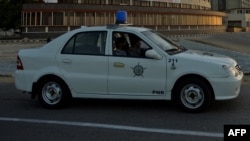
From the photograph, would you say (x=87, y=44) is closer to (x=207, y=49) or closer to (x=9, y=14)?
A: (x=207, y=49)

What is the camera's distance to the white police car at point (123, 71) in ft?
24.1

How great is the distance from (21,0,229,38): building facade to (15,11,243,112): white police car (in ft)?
156

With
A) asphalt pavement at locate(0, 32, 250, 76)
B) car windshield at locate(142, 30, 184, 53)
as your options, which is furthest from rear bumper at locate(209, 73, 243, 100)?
asphalt pavement at locate(0, 32, 250, 76)

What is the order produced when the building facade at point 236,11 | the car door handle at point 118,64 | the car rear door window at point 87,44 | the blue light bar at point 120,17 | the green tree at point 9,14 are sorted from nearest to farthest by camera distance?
the car door handle at point 118,64, the car rear door window at point 87,44, the blue light bar at point 120,17, the green tree at point 9,14, the building facade at point 236,11

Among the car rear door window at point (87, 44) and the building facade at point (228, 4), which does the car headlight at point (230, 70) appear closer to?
the car rear door window at point (87, 44)

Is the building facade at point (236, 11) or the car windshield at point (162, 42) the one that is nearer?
the car windshield at point (162, 42)

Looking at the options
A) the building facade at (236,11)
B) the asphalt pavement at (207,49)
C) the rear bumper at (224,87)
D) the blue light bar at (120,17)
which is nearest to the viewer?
the rear bumper at (224,87)

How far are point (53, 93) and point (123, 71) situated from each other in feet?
5.18

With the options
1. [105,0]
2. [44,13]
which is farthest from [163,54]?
[105,0]

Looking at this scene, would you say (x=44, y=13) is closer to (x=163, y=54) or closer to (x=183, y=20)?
(x=183, y=20)

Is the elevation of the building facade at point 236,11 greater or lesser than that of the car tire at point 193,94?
greater

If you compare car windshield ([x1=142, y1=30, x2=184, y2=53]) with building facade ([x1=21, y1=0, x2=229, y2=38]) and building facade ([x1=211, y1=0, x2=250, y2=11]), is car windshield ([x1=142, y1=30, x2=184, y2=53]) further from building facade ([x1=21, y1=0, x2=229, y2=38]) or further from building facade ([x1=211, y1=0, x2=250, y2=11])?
building facade ([x1=211, y1=0, x2=250, y2=11])

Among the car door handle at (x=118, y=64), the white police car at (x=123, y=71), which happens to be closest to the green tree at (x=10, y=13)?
the white police car at (x=123, y=71)

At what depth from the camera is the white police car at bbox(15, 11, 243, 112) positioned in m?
7.34
